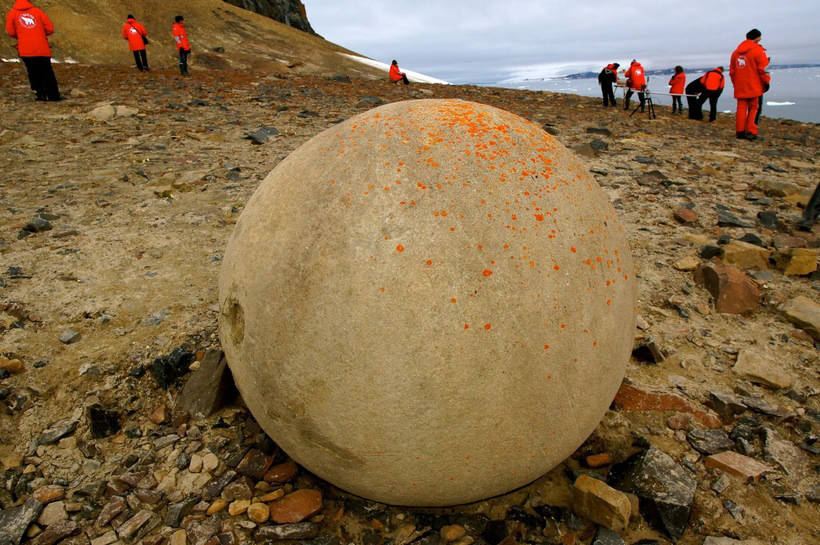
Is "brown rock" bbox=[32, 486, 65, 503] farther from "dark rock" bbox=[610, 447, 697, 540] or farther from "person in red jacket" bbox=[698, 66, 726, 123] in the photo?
"person in red jacket" bbox=[698, 66, 726, 123]

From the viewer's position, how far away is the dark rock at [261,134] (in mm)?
8938

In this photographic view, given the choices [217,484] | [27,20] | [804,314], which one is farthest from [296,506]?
[27,20]

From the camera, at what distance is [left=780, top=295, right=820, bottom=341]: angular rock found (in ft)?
13.6

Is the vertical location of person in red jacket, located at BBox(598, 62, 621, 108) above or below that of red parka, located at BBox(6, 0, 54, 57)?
below

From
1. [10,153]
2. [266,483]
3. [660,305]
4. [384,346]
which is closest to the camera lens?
[384,346]

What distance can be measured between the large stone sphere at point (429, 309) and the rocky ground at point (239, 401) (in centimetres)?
37

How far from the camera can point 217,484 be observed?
9.09 feet

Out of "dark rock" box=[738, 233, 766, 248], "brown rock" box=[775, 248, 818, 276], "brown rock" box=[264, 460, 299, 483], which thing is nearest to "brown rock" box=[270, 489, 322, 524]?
"brown rock" box=[264, 460, 299, 483]

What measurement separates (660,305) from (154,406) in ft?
13.4

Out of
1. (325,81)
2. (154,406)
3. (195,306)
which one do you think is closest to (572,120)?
(325,81)

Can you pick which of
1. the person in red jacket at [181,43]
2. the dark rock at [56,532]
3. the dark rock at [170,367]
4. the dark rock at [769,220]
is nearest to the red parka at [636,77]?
the dark rock at [769,220]

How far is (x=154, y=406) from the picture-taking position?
11.0 feet

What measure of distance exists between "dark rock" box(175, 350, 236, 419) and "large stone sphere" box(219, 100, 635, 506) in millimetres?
832

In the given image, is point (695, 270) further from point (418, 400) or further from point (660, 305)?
point (418, 400)
